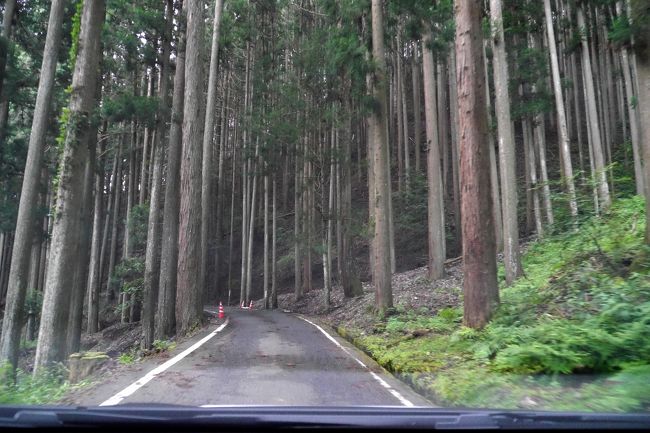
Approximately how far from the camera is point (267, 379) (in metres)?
9.04

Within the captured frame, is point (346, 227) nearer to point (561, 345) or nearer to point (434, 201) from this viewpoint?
point (434, 201)

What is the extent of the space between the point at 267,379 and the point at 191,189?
1145cm

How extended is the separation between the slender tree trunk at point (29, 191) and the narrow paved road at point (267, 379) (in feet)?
21.2

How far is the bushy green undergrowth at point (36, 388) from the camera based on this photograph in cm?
827

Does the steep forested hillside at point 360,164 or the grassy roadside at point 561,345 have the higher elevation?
the steep forested hillside at point 360,164

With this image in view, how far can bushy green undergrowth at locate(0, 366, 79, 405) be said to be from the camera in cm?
827

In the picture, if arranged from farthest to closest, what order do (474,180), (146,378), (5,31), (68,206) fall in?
(5,31) → (68,206) → (474,180) → (146,378)

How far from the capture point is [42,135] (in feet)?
55.1

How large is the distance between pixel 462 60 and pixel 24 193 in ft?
42.2

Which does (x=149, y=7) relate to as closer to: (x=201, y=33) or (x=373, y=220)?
(x=201, y=33)

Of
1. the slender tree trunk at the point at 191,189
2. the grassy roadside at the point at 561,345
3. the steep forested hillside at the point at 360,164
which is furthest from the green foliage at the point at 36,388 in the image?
the slender tree trunk at the point at 191,189

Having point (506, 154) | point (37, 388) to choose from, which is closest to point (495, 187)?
point (506, 154)

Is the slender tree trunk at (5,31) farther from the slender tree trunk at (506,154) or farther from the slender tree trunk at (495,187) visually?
the slender tree trunk at (495,187)

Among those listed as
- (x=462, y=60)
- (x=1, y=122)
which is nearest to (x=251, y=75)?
(x=1, y=122)
